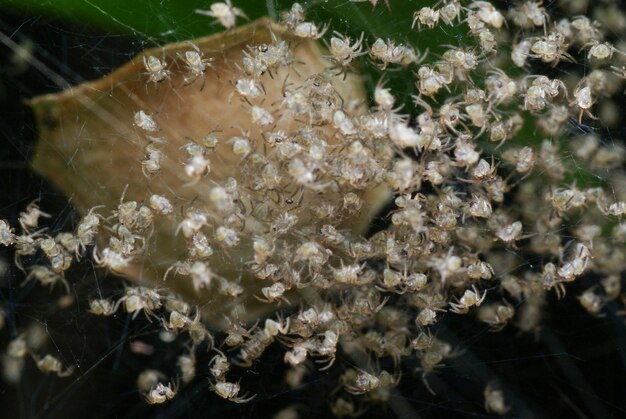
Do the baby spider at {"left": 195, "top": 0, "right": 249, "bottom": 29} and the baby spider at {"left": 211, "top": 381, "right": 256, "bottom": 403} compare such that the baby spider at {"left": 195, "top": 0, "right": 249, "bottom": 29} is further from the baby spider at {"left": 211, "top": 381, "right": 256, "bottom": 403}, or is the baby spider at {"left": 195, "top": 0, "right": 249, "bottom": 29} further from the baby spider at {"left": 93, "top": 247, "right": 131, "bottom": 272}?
the baby spider at {"left": 211, "top": 381, "right": 256, "bottom": 403}

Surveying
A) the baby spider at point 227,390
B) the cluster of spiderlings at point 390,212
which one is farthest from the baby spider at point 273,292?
the baby spider at point 227,390

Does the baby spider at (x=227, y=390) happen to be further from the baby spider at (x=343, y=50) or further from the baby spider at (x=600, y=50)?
the baby spider at (x=600, y=50)

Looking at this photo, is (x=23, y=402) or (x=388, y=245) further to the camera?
(x=23, y=402)

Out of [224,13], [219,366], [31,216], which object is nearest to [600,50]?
[224,13]

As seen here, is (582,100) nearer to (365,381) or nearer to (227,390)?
(365,381)

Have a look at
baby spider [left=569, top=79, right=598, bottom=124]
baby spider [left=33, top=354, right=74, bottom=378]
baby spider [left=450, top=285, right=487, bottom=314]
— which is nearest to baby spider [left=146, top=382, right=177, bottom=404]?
baby spider [left=33, top=354, right=74, bottom=378]

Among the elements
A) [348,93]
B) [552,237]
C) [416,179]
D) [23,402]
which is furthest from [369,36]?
[23,402]

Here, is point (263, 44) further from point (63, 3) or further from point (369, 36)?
point (63, 3)
